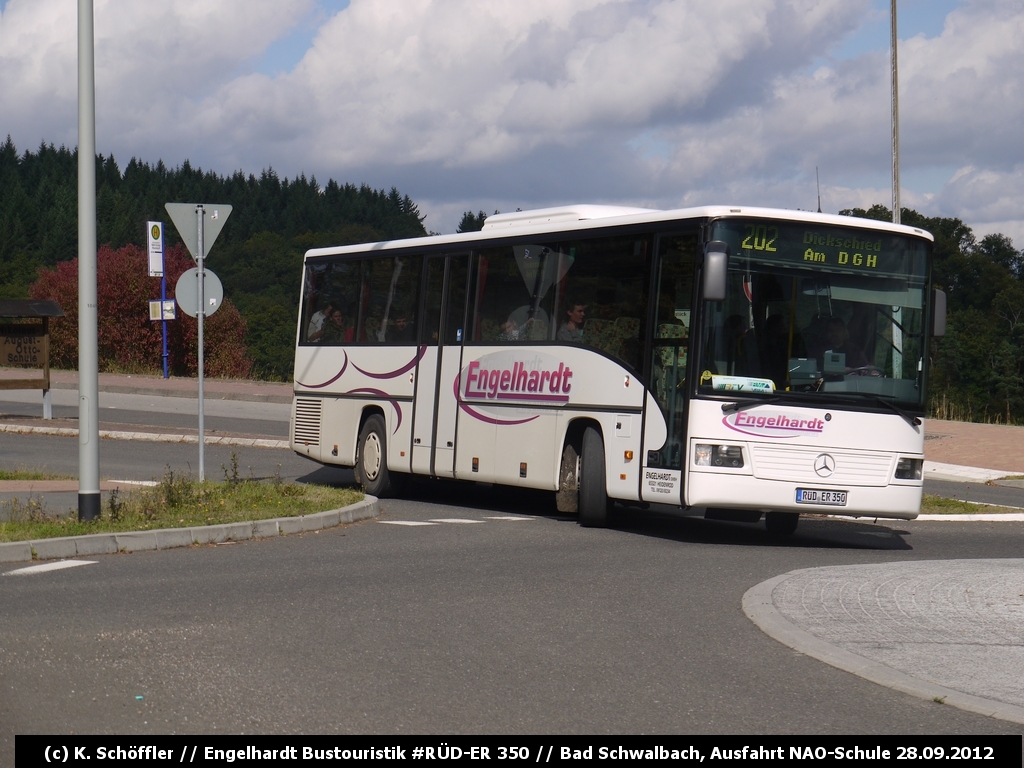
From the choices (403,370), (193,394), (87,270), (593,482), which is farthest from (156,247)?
(593,482)

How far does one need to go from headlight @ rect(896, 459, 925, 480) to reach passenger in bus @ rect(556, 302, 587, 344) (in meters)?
3.47

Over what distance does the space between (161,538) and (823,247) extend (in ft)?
21.9

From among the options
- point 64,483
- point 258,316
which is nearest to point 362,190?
point 258,316

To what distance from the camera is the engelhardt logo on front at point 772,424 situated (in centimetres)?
1291

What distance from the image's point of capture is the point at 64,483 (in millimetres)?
17312

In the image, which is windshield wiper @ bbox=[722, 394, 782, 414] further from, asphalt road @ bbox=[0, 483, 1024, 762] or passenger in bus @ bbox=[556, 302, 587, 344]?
passenger in bus @ bbox=[556, 302, 587, 344]

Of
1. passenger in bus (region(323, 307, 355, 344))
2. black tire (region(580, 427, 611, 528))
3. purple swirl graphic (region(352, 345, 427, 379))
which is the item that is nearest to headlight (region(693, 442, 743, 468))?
black tire (region(580, 427, 611, 528))

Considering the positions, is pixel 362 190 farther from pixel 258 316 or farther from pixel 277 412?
pixel 277 412

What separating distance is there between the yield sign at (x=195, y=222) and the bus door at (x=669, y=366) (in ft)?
18.8

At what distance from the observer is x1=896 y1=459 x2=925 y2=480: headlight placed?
13273 mm

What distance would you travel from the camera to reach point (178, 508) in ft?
44.7

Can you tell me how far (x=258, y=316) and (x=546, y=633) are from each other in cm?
8903

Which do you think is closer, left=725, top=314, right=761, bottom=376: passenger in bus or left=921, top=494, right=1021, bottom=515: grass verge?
left=725, top=314, right=761, bottom=376: passenger in bus
